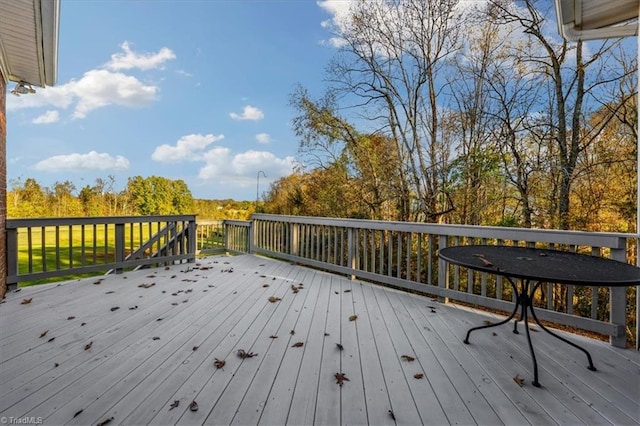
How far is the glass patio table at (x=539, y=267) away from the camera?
65.0 inches

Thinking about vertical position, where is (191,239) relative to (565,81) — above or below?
below

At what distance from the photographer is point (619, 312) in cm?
233

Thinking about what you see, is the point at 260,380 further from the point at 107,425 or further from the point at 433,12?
the point at 433,12

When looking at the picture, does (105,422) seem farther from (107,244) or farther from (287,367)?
(107,244)

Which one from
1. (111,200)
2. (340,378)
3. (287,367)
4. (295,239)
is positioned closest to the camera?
(340,378)

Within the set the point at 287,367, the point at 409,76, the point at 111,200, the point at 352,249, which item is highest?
the point at 409,76

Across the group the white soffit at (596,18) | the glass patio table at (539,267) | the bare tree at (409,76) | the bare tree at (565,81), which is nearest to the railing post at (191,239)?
the bare tree at (409,76)

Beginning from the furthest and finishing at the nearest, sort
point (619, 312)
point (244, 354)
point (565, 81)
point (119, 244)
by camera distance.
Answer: point (565, 81), point (119, 244), point (619, 312), point (244, 354)

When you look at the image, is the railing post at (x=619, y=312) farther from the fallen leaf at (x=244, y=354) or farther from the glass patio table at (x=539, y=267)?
the fallen leaf at (x=244, y=354)

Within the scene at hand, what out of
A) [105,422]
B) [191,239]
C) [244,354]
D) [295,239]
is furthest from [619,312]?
[191,239]

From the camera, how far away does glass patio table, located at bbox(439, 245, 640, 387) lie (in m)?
1.65

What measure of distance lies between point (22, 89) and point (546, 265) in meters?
6.97

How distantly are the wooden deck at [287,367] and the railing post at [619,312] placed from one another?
0.31 ft

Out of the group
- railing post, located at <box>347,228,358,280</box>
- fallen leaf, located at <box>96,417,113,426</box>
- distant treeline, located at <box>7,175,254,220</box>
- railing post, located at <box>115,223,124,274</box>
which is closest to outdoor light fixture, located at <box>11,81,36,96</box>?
railing post, located at <box>115,223,124,274</box>
